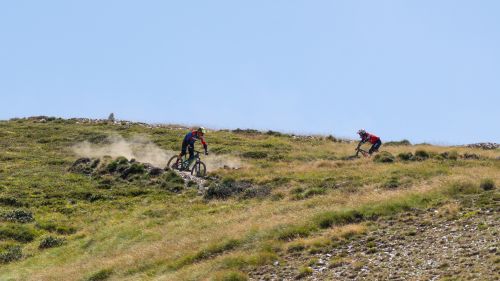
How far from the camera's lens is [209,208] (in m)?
35.1

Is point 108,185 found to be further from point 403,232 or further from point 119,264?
point 403,232

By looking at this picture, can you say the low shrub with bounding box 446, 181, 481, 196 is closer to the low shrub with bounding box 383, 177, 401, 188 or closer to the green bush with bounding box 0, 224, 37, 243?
the low shrub with bounding box 383, 177, 401, 188

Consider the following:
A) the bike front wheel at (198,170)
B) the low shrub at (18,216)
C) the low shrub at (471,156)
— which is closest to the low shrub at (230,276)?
the low shrub at (18,216)

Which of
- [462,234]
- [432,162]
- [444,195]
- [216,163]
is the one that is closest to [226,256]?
[462,234]

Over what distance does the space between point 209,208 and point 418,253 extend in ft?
49.1

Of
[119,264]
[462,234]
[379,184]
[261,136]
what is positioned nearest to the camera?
[462,234]

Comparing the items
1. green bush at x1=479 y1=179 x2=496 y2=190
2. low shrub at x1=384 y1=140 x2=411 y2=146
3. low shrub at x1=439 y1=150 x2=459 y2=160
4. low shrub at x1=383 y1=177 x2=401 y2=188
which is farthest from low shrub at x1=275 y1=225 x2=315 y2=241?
low shrub at x1=384 y1=140 x2=411 y2=146

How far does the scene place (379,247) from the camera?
2336 centimetres

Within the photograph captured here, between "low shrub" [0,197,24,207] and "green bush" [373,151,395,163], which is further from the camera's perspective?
"green bush" [373,151,395,163]

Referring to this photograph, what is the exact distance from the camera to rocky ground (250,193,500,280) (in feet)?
65.1

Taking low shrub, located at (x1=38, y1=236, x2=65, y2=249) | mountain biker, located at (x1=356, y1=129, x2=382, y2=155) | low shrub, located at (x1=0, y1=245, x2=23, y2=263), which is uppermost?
mountain biker, located at (x1=356, y1=129, x2=382, y2=155)

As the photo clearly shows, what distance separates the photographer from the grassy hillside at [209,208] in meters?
25.5

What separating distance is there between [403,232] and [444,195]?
5146 mm

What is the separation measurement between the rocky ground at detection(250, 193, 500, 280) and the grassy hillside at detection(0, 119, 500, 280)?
2.45 ft
